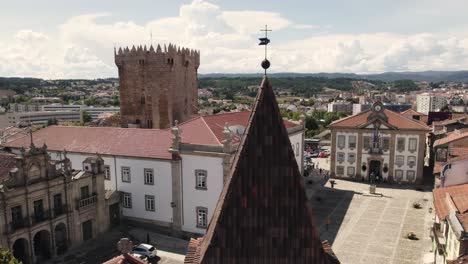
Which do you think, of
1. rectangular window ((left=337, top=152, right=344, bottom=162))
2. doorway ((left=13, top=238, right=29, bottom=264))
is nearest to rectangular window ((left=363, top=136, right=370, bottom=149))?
rectangular window ((left=337, top=152, right=344, bottom=162))

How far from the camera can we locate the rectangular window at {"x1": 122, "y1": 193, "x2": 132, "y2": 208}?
40.1 m

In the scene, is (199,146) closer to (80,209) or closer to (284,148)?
(80,209)

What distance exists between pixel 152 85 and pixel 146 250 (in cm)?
2444

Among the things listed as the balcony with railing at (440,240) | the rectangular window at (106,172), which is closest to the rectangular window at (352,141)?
the balcony with railing at (440,240)

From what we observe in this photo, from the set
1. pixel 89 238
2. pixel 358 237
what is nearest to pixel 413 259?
pixel 358 237

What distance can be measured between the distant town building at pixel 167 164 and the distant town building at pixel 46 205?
8.60ft

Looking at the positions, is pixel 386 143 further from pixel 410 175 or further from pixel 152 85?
pixel 152 85

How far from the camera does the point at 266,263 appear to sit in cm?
913

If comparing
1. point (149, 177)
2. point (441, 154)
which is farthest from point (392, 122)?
point (149, 177)

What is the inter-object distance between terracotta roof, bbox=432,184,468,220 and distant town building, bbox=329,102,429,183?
91.5 feet

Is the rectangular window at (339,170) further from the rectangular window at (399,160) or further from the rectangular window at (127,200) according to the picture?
the rectangular window at (127,200)

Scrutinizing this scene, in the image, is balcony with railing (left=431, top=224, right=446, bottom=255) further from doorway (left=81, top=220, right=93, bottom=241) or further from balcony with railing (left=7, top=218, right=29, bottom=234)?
balcony with railing (left=7, top=218, right=29, bottom=234)

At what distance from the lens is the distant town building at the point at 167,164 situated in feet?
117

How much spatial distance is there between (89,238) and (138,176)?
7136 mm
